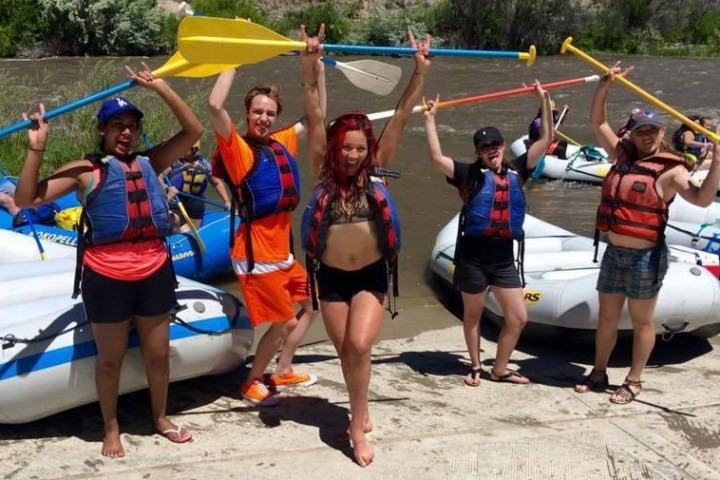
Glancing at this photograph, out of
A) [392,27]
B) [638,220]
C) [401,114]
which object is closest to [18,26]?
[392,27]

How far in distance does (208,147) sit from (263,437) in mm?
5929

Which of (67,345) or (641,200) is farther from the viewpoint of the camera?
(641,200)

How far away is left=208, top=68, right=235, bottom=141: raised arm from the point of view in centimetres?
308

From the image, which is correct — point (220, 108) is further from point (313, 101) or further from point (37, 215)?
point (37, 215)

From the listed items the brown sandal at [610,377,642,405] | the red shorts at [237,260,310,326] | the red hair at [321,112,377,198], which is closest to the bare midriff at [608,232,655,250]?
the brown sandal at [610,377,642,405]

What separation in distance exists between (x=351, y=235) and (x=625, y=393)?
1445 mm

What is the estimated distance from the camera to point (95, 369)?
3.11 meters

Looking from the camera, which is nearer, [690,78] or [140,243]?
[140,243]

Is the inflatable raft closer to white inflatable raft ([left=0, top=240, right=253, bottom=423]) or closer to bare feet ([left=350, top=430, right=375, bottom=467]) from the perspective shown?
white inflatable raft ([left=0, top=240, right=253, bottom=423])

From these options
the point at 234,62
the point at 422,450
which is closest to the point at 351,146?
the point at 234,62

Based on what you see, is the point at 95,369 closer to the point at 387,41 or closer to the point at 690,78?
the point at 690,78

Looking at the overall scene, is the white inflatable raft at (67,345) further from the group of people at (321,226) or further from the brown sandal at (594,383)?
the brown sandal at (594,383)

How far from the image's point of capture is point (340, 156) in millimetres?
2846

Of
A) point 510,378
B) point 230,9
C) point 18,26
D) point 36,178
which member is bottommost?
point 510,378
